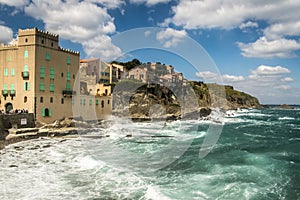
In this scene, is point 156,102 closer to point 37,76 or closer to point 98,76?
point 98,76

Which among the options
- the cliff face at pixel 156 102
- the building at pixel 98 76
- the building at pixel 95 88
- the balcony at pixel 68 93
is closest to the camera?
the balcony at pixel 68 93

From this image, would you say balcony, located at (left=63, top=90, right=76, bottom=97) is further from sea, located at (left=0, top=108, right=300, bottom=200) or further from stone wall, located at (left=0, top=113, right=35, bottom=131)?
sea, located at (left=0, top=108, right=300, bottom=200)

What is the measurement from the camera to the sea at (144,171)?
41.8ft

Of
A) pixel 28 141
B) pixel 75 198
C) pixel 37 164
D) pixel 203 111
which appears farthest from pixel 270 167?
pixel 203 111

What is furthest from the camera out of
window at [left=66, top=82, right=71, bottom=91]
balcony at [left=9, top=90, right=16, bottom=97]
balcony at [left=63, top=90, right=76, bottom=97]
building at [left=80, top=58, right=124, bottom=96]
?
building at [left=80, top=58, right=124, bottom=96]

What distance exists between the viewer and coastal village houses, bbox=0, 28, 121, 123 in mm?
29234

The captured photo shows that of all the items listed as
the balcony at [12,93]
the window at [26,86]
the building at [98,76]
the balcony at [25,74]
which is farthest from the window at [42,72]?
the building at [98,76]

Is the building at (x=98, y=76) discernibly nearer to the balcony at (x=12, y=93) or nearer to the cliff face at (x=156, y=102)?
the cliff face at (x=156, y=102)

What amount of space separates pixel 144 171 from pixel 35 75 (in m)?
19.0

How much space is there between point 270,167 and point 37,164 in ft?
50.7

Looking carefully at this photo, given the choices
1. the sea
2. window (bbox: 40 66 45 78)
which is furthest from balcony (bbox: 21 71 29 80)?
the sea

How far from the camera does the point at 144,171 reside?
1628cm

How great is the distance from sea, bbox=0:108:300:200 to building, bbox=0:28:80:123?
222 inches

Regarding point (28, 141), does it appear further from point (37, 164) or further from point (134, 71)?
point (134, 71)
